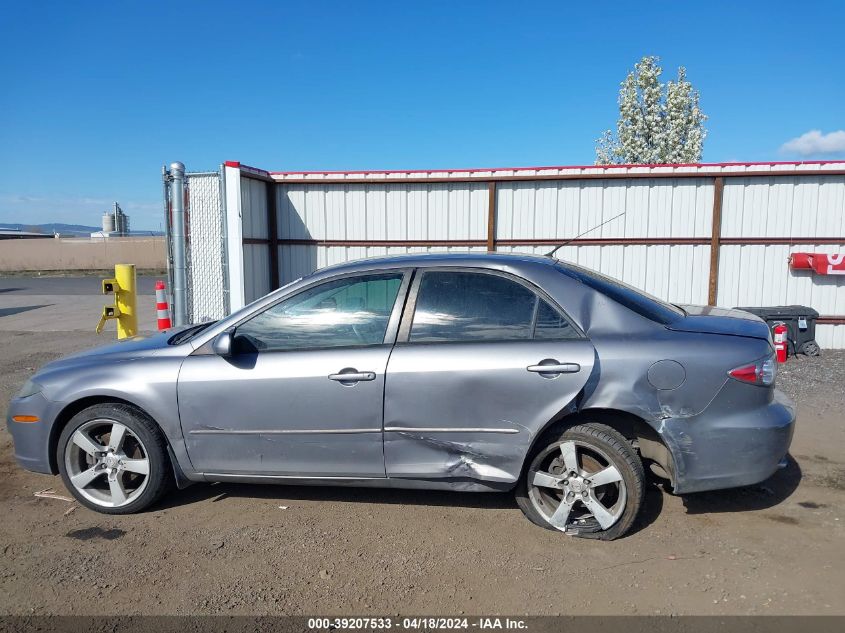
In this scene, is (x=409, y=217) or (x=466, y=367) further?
(x=409, y=217)

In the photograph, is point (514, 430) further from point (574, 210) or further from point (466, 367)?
point (574, 210)

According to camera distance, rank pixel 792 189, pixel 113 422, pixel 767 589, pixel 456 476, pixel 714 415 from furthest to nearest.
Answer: pixel 792 189 < pixel 113 422 < pixel 456 476 < pixel 714 415 < pixel 767 589

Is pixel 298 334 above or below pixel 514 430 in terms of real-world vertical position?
above

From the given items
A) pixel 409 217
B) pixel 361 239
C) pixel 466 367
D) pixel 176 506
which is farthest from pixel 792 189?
pixel 176 506

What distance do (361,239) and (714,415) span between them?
8.00m

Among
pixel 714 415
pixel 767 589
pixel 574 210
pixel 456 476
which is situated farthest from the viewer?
pixel 574 210

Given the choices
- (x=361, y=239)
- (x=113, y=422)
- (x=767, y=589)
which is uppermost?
(x=361, y=239)

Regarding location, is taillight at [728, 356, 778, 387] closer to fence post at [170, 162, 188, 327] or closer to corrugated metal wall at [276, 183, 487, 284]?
corrugated metal wall at [276, 183, 487, 284]

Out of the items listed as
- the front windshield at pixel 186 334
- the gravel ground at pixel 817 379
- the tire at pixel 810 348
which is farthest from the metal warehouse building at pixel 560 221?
the front windshield at pixel 186 334

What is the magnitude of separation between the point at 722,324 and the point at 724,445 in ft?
2.44

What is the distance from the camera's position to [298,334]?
13.2 feet

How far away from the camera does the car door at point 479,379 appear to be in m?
3.66

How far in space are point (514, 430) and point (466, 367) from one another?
0.44 m

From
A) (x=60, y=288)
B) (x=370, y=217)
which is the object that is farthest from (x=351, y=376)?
(x=60, y=288)
